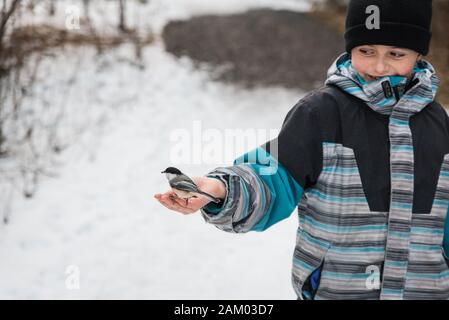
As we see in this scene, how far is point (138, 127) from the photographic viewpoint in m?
5.91

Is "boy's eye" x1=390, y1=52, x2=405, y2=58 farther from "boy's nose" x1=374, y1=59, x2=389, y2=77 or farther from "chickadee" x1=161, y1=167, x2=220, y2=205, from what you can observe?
"chickadee" x1=161, y1=167, x2=220, y2=205

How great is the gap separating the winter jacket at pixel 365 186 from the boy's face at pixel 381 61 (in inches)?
1.2

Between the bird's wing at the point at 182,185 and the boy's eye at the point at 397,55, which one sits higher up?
the boy's eye at the point at 397,55

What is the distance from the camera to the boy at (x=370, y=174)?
1.71 metres

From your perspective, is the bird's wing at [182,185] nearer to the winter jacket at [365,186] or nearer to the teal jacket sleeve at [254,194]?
the teal jacket sleeve at [254,194]

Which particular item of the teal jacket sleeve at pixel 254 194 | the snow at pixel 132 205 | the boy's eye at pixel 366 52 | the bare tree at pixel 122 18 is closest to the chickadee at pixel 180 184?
the teal jacket sleeve at pixel 254 194

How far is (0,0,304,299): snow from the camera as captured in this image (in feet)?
12.5

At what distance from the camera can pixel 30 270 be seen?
378 cm

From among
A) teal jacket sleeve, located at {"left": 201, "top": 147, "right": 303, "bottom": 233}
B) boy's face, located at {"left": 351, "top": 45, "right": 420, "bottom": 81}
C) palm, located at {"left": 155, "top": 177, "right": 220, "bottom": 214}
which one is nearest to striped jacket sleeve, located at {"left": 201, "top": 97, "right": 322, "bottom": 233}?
teal jacket sleeve, located at {"left": 201, "top": 147, "right": 303, "bottom": 233}

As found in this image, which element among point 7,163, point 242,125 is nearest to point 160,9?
point 242,125

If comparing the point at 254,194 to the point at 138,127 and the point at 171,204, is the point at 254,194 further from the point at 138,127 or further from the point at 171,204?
the point at 138,127

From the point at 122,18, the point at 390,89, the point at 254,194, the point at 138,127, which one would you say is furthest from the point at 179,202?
the point at 122,18

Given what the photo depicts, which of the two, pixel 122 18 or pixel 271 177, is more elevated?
pixel 122 18

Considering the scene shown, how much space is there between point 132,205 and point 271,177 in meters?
3.21
